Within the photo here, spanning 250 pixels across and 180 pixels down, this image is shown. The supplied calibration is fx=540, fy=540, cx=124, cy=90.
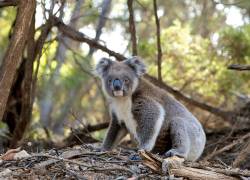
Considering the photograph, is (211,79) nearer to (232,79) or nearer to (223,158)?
(232,79)

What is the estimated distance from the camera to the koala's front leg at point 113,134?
6801 mm

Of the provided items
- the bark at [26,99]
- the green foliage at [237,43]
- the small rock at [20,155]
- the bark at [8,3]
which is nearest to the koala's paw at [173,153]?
the small rock at [20,155]

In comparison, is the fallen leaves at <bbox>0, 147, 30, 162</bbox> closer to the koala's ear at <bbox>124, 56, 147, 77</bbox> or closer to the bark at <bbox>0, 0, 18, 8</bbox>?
the koala's ear at <bbox>124, 56, 147, 77</bbox>

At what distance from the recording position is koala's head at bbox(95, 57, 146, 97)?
6445 mm

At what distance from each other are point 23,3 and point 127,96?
1716 millimetres

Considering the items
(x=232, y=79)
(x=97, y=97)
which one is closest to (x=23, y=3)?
(x=232, y=79)

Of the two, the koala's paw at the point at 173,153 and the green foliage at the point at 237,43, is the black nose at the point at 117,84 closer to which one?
the koala's paw at the point at 173,153

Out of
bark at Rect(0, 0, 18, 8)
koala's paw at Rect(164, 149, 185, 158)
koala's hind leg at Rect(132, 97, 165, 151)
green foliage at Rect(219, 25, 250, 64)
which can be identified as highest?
bark at Rect(0, 0, 18, 8)

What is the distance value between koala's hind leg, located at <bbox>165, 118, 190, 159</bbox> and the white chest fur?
470 mm

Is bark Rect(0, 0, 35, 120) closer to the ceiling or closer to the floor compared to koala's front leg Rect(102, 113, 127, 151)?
closer to the ceiling

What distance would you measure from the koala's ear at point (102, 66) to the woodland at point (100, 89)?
0.95 ft

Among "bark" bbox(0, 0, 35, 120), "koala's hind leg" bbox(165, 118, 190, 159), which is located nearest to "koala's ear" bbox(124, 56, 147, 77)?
"koala's hind leg" bbox(165, 118, 190, 159)

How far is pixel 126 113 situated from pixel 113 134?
0.44 meters

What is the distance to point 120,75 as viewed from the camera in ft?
21.8
